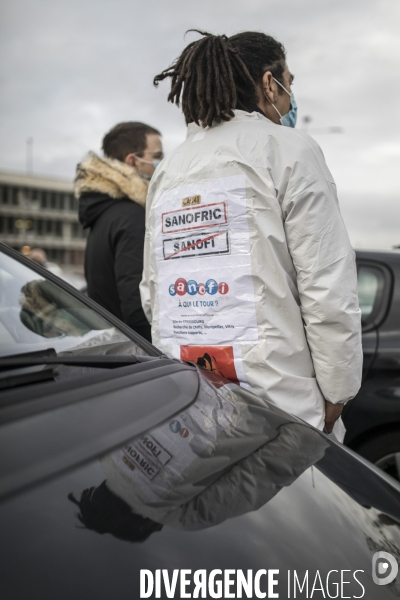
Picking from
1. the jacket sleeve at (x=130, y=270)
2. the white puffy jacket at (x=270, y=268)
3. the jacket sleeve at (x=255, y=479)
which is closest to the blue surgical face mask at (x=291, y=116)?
the white puffy jacket at (x=270, y=268)

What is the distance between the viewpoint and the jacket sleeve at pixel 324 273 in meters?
1.81

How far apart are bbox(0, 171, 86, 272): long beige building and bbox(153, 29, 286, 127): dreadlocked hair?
69473 mm

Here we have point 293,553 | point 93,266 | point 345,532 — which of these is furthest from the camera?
point 93,266

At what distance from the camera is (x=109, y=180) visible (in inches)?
122

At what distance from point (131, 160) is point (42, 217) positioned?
7229 cm

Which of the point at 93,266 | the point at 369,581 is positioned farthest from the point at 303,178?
the point at 93,266

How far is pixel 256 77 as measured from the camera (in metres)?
2.14

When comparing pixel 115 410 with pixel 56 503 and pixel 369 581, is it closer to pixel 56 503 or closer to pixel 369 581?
pixel 56 503

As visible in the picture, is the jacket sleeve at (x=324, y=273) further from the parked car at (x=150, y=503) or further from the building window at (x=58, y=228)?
the building window at (x=58, y=228)

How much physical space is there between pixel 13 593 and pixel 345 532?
701 mm

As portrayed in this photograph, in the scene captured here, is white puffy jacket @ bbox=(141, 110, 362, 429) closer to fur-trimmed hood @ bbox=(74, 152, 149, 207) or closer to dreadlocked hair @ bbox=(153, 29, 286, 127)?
dreadlocked hair @ bbox=(153, 29, 286, 127)

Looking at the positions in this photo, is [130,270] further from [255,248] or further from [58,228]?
[58,228]

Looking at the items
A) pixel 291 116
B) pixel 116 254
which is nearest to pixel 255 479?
pixel 291 116

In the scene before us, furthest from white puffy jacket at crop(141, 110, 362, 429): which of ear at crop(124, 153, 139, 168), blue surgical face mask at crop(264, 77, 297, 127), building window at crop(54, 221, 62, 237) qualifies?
building window at crop(54, 221, 62, 237)
